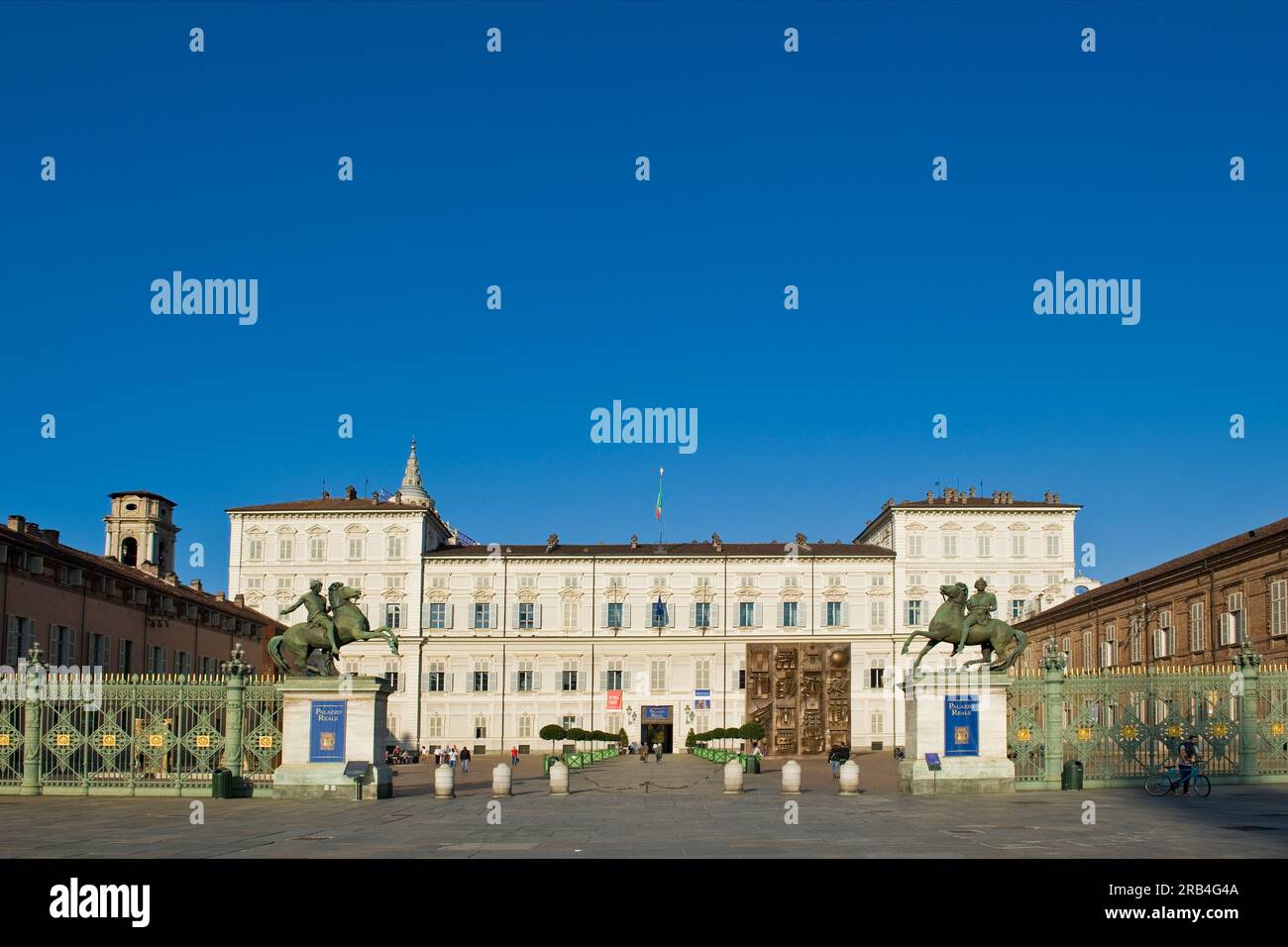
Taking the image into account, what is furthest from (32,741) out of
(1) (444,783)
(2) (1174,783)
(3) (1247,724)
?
(3) (1247,724)

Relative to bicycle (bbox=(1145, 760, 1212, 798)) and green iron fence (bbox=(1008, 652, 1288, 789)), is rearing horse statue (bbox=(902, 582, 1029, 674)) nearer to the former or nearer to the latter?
green iron fence (bbox=(1008, 652, 1288, 789))

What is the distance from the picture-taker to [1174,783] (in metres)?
28.8

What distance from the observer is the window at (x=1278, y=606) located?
45.5 metres

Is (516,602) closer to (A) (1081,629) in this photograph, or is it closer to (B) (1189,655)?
(A) (1081,629)

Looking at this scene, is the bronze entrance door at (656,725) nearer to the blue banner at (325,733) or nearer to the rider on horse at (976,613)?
the blue banner at (325,733)

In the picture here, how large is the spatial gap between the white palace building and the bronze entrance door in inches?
3.7

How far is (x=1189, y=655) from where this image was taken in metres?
54.3

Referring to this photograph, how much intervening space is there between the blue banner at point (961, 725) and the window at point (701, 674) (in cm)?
6069

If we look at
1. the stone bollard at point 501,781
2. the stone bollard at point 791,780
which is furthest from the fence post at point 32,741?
the stone bollard at point 791,780

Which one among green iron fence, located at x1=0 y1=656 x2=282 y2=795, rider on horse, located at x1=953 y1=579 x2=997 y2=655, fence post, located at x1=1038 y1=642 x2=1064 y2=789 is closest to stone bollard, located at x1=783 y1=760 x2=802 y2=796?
rider on horse, located at x1=953 y1=579 x2=997 y2=655

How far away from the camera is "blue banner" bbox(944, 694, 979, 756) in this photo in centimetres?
2839
